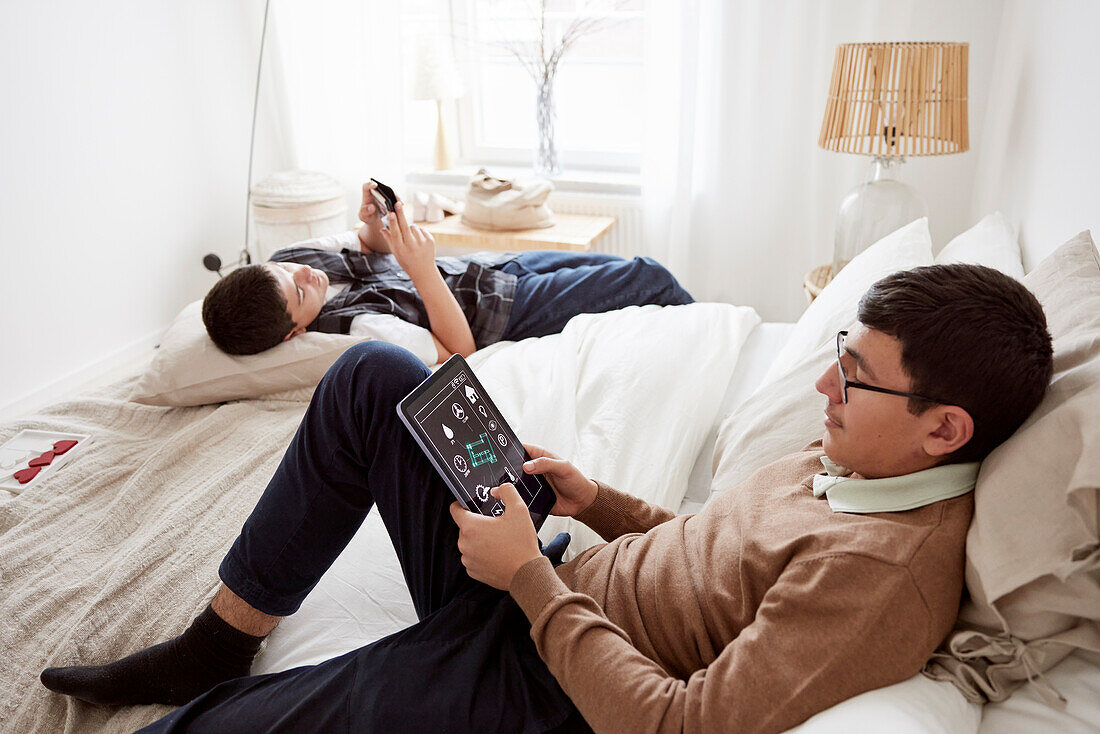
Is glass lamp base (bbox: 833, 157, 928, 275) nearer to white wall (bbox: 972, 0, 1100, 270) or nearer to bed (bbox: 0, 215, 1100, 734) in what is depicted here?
white wall (bbox: 972, 0, 1100, 270)

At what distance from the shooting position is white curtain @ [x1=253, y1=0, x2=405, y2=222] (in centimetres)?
328

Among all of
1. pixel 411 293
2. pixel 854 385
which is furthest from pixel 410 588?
pixel 411 293

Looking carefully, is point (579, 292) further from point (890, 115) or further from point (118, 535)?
point (118, 535)

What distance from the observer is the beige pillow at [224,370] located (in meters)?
1.82

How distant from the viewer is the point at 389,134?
340 cm

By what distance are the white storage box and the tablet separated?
2.23 metres

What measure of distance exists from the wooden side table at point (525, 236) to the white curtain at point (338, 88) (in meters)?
0.55

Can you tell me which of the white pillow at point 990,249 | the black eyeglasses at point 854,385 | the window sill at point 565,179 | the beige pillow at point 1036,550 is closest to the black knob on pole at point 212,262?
the window sill at point 565,179

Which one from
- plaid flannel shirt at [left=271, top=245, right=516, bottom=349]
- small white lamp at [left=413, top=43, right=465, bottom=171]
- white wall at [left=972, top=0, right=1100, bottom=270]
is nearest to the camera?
white wall at [left=972, top=0, right=1100, bottom=270]

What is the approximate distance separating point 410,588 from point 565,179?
7.94 feet

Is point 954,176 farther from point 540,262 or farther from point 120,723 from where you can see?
point 120,723

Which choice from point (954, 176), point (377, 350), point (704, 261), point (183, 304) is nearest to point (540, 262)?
point (704, 261)

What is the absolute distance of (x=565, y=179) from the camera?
335 cm

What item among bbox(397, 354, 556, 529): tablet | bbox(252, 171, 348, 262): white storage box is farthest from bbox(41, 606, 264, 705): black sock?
bbox(252, 171, 348, 262): white storage box
